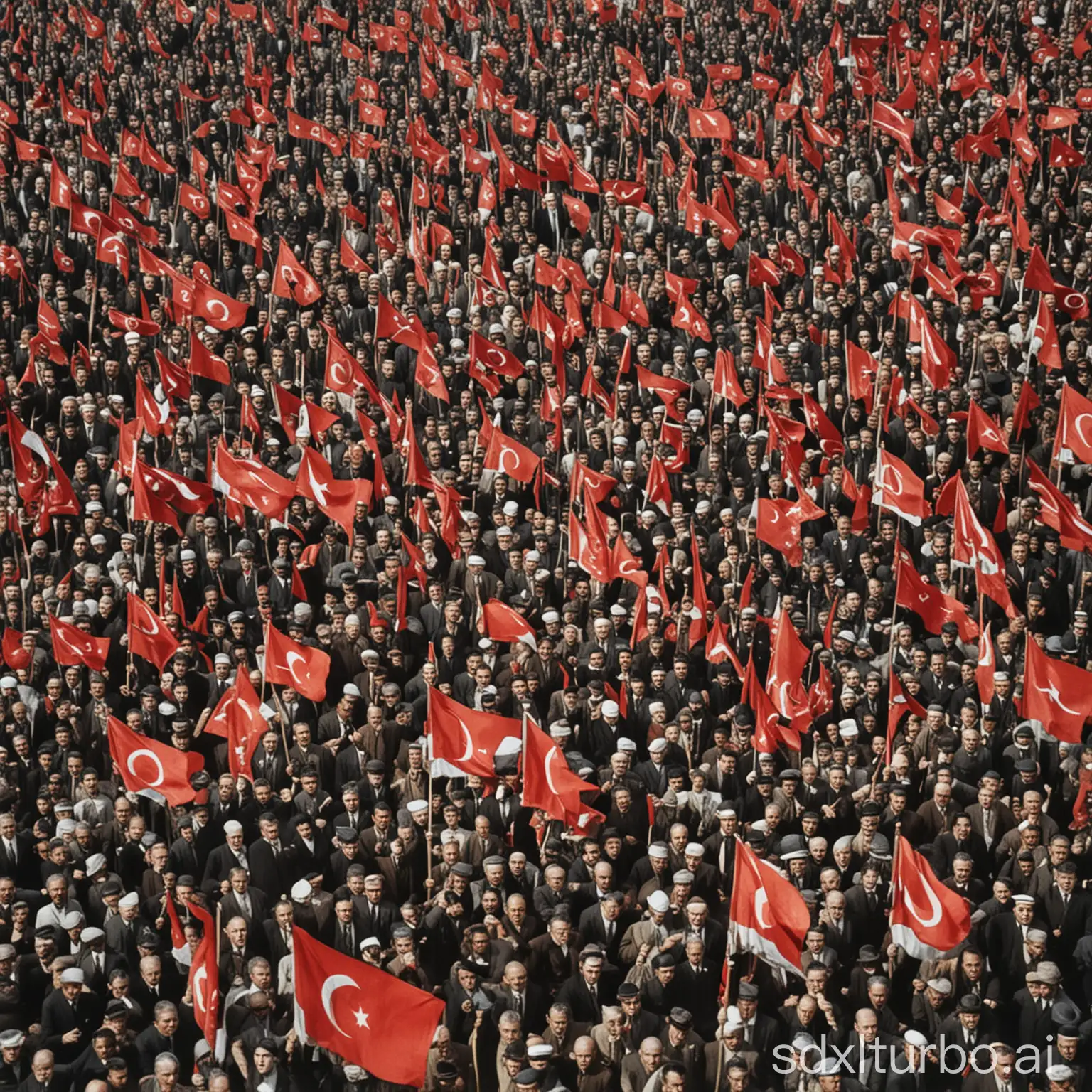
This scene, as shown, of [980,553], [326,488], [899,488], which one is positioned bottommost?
[326,488]

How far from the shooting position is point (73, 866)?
39.2ft

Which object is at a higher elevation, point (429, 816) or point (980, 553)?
point (980, 553)

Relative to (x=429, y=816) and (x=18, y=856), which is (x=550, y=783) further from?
(x=18, y=856)

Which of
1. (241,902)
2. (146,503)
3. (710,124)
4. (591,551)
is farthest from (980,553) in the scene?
(710,124)

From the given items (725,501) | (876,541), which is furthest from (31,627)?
(876,541)

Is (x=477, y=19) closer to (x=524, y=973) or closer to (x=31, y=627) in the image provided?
(x=31, y=627)

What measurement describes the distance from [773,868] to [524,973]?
1.53 metres

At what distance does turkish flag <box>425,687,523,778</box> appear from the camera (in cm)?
1179

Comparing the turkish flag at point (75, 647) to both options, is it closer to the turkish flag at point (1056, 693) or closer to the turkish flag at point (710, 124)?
the turkish flag at point (1056, 693)

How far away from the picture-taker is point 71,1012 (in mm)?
10812

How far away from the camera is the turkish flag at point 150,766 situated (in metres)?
12.2

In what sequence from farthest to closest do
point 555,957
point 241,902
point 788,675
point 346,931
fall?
point 788,675 → point 241,902 → point 346,931 → point 555,957

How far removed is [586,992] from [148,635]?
488 centimetres

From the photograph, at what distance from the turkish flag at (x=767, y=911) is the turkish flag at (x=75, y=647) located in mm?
5952
